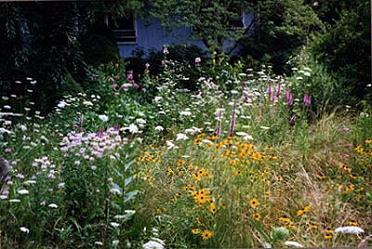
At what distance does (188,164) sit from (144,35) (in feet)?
1.99

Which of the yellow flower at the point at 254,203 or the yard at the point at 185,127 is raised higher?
the yard at the point at 185,127

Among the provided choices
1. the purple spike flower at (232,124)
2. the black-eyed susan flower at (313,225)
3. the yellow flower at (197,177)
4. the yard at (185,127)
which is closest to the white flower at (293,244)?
the yard at (185,127)

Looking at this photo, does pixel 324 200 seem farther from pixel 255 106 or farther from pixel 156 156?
pixel 156 156

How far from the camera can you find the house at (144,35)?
2.68 m

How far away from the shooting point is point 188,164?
2.57 metres

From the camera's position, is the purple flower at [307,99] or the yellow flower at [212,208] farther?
the purple flower at [307,99]

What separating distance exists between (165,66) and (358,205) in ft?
3.36

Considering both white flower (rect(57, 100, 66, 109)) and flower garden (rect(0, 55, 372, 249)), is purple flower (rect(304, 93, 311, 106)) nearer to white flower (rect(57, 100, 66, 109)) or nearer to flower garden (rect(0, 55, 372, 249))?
flower garden (rect(0, 55, 372, 249))

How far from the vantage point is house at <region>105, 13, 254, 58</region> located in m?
2.68

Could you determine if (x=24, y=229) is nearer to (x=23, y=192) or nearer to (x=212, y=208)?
(x=23, y=192)

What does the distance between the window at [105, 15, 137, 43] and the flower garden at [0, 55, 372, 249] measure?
0.12m

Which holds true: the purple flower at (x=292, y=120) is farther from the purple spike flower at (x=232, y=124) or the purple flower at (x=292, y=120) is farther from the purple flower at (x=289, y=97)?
the purple spike flower at (x=232, y=124)

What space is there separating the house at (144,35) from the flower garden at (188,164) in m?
0.09

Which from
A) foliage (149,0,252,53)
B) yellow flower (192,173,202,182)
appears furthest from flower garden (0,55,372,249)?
foliage (149,0,252,53)
